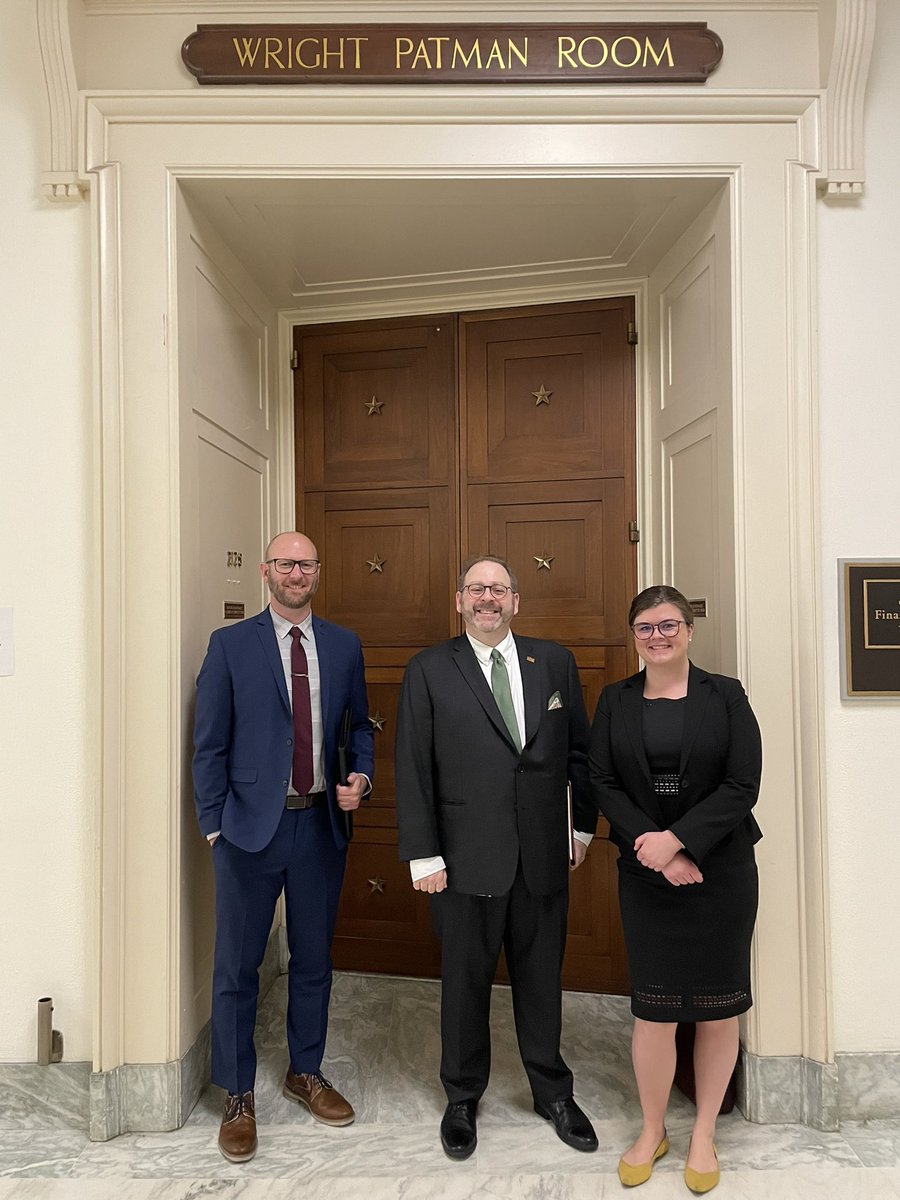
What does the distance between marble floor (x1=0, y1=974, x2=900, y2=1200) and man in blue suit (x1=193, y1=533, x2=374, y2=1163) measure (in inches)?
4.2

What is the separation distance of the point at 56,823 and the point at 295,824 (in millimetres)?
780

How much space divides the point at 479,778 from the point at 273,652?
752 mm

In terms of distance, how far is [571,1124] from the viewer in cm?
242

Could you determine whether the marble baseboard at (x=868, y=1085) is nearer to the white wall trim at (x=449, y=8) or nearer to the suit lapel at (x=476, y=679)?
the suit lapel at (x=476, y=679)

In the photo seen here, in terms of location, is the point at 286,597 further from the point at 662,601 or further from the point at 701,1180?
the point at 701,1180

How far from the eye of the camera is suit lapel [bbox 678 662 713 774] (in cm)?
220

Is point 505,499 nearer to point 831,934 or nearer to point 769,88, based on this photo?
point 769,88

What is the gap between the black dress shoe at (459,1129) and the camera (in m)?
2.38

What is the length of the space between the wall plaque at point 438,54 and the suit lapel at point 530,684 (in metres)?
1.80

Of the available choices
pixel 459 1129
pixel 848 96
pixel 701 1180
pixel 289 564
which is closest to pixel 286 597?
pixel 289 564

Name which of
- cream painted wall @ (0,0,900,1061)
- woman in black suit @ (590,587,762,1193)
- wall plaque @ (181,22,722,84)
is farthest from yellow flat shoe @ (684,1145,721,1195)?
wall plaque @ (181,22,722,84)

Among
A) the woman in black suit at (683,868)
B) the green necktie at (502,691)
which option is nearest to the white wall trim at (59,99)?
the green necktie at (502,691)

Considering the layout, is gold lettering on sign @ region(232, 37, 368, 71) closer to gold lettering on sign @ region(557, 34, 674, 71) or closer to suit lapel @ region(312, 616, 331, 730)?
gold lettering on sign @ region(557, 34, 674, 71)

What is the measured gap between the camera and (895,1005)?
8.39 ft
